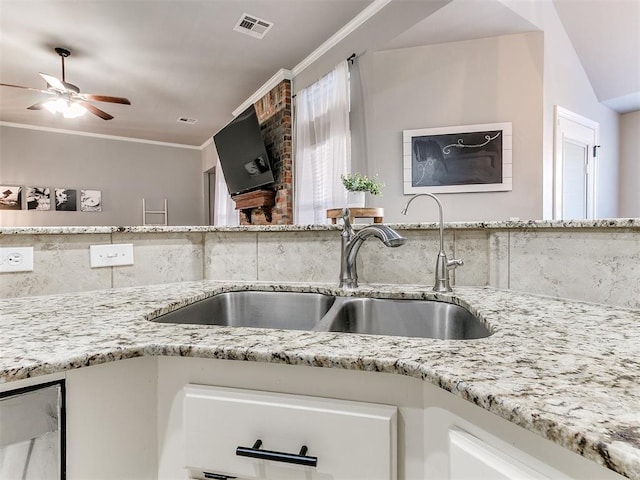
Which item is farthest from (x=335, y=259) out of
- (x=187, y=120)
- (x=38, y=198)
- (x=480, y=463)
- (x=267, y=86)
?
(x=38, y=198)

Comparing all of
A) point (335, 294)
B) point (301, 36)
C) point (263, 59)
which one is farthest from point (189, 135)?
point (335, 294)

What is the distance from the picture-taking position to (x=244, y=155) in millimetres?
4180

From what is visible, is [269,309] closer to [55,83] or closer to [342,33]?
[342,33]

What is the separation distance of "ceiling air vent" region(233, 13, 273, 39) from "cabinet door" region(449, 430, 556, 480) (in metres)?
3.16

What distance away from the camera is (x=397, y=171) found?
9.61 feet

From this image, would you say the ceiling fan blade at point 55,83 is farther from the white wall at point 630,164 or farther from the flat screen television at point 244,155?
the white wall at point 630,164

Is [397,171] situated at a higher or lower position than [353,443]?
higher

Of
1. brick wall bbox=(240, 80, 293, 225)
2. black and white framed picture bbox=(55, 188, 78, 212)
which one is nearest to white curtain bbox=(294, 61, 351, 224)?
brick wall bbox=(240, 80, 293, 225)

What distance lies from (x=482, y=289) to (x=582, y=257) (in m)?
0.28

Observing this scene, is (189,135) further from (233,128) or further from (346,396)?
(346,396)

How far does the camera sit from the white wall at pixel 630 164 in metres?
3.66

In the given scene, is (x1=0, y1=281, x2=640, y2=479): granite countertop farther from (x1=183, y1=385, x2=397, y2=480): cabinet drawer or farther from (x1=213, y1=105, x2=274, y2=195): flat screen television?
(x1=213, y1=105, x2=274, y2=195): flat screen television

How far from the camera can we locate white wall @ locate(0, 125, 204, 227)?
5176 mm

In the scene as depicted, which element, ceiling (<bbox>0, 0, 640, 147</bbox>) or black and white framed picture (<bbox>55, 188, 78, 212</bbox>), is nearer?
ceiling (<bbox>0, 0, 640, 147</bbox>)
